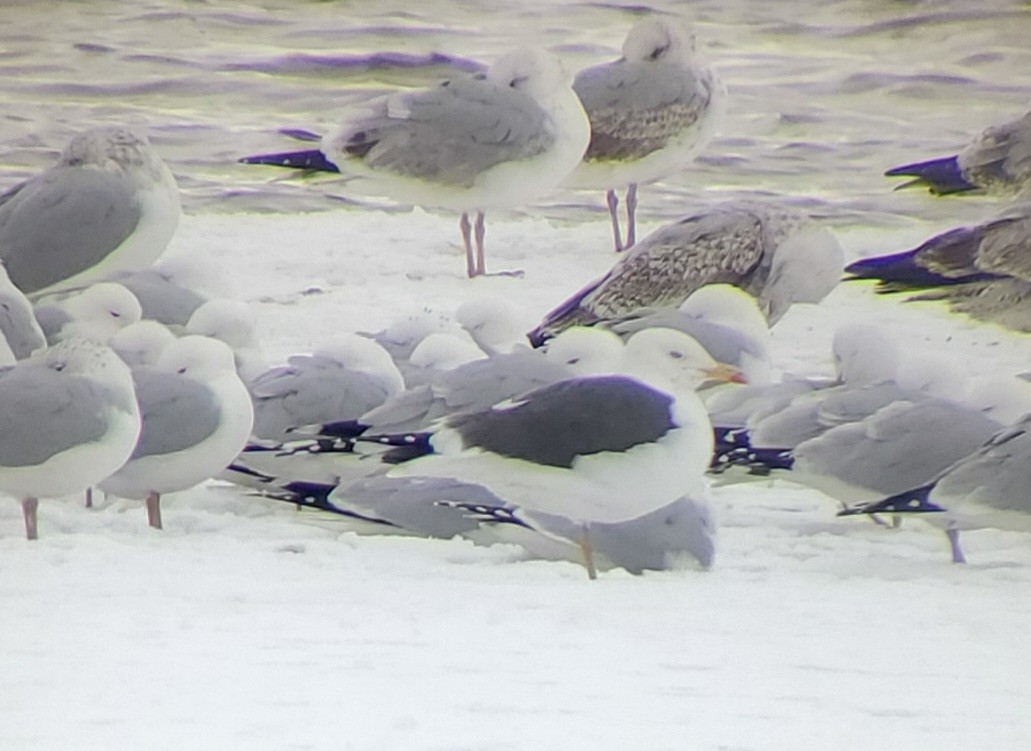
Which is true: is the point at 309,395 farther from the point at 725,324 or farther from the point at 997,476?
the point at 997,476

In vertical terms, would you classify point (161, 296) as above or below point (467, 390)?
above

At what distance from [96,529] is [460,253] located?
0.66 metres

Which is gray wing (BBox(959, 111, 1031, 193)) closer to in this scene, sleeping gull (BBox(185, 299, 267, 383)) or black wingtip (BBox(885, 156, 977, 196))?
black wingtip (BBox(885, 156, 977, 196))

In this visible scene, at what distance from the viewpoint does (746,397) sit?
100 inches

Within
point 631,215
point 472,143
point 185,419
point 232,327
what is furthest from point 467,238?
point 185,419

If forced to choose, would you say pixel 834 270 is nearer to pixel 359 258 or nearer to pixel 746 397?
pixel 746 397

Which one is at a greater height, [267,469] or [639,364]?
[639,364]

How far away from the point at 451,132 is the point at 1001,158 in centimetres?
80

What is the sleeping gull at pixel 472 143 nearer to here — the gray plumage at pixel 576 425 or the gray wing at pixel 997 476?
the gray plumage at pixel 576 425

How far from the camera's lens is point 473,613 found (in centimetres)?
238

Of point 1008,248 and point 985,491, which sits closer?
point 985,491

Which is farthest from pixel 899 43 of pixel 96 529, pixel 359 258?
pixel 96 529

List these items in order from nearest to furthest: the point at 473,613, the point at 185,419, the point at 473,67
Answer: the point at 473,613, the point at 185,419, the point at 473,67

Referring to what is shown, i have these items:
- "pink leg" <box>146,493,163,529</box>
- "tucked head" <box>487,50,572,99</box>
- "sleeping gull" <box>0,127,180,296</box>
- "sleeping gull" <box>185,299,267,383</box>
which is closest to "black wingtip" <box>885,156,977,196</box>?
"tucked head" <box>487,50,572,99</box>
